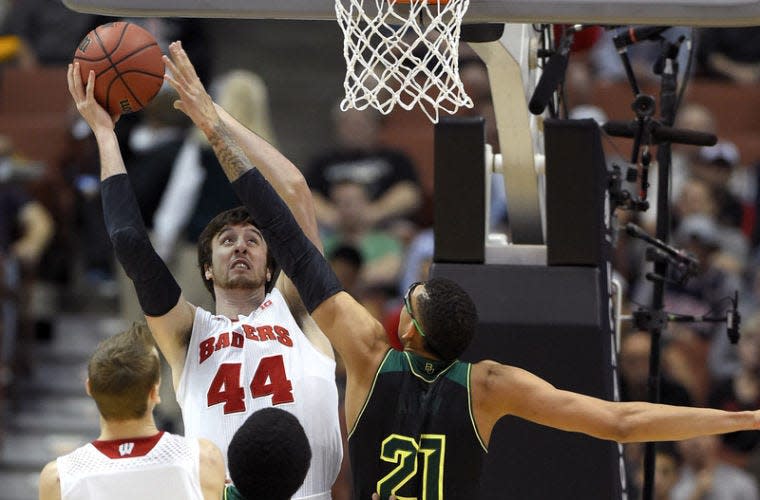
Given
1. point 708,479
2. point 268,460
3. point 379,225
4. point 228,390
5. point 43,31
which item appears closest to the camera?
point 268,460

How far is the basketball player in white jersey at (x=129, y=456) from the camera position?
14.7ft

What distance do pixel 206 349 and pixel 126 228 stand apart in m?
0.66

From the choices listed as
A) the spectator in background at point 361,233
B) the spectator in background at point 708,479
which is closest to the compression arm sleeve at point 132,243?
the spectator in background at point 708,479

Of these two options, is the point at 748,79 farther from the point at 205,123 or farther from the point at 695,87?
the point at 205,123

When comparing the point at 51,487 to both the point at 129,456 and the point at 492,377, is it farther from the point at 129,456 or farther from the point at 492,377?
the point at 492,377

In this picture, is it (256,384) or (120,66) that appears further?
(256,384)

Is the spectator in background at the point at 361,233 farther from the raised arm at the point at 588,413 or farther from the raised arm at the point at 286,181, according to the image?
the raised arm at the point at 588,413

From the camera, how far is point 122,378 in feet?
14.8

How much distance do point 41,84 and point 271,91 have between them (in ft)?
6.14

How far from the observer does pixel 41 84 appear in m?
11.9

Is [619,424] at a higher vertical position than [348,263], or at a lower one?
lower

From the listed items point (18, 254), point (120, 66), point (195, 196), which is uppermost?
point (120, 66)

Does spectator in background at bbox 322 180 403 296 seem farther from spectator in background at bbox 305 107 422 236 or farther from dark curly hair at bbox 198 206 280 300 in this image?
dark curly hair at bbox 198 206 280 300

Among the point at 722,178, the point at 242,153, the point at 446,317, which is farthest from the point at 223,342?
the point at 722,178
